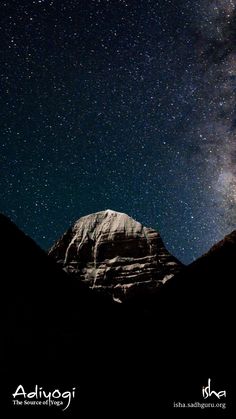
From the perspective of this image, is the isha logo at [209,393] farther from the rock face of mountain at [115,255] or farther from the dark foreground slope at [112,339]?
the rock face of mountain at [115,255]

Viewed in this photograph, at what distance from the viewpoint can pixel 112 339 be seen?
12.9m

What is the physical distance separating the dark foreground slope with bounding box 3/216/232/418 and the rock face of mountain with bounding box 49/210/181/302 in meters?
61.9

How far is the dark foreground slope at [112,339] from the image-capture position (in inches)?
362

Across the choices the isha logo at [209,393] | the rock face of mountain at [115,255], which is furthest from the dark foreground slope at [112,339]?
the rock face of mountain at [115,255]

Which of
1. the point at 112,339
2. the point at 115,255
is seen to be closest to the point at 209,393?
the point at 112,339

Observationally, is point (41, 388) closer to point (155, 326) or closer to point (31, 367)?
point (31, 367)

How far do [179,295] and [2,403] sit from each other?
10.6m

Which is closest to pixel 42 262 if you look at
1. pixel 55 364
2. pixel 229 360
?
pixel 55 364

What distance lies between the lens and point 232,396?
8.98 meters

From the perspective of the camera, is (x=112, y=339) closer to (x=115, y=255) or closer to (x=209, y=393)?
(x=209, y=393)

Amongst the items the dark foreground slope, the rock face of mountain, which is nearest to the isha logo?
the dark foreground slope

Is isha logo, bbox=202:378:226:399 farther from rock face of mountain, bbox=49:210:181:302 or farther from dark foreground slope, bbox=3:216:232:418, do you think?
rock face of mountain, bbox=49:210:181:302

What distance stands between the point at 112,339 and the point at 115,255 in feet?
251

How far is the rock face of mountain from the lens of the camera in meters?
81.3
